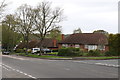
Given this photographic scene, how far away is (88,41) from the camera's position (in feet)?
233

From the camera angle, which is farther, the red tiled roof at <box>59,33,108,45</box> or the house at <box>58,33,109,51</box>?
the red tiled roof at <box>59,33,108,45</box>

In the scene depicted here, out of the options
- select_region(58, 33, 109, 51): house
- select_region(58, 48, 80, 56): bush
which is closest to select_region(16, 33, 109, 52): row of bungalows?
select_region(58, 33, 109, 51): house

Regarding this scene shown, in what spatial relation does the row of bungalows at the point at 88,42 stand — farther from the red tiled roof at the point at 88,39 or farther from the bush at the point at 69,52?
the bush at the point at 69,52

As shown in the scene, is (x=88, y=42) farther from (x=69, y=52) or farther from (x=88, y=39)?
(x=69, y=52)

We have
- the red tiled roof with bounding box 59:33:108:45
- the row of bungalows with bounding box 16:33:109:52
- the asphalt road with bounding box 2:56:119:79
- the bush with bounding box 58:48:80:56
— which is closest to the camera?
the asphalt road with bounding box 2:56:119:79

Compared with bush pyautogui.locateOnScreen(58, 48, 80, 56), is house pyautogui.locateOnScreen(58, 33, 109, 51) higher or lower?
higher

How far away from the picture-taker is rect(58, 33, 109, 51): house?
68.4 m

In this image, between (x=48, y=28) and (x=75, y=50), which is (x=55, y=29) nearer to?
(x=48, y=28)

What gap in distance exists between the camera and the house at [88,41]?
68438 millimetres

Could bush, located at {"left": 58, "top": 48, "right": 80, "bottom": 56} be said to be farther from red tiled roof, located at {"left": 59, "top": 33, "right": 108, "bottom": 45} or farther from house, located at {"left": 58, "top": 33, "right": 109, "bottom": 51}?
red tiled roof, located at {"left": 59, "top": 33, "right": 108, "bottom": 45}

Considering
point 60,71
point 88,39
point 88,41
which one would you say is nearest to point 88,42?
point 88,41

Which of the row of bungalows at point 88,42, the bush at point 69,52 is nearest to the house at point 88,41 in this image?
the row of bungalows at point 88,42

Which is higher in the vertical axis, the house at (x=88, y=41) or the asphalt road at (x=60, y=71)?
the house at (x=88, y=41)

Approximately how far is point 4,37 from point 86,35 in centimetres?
2989
